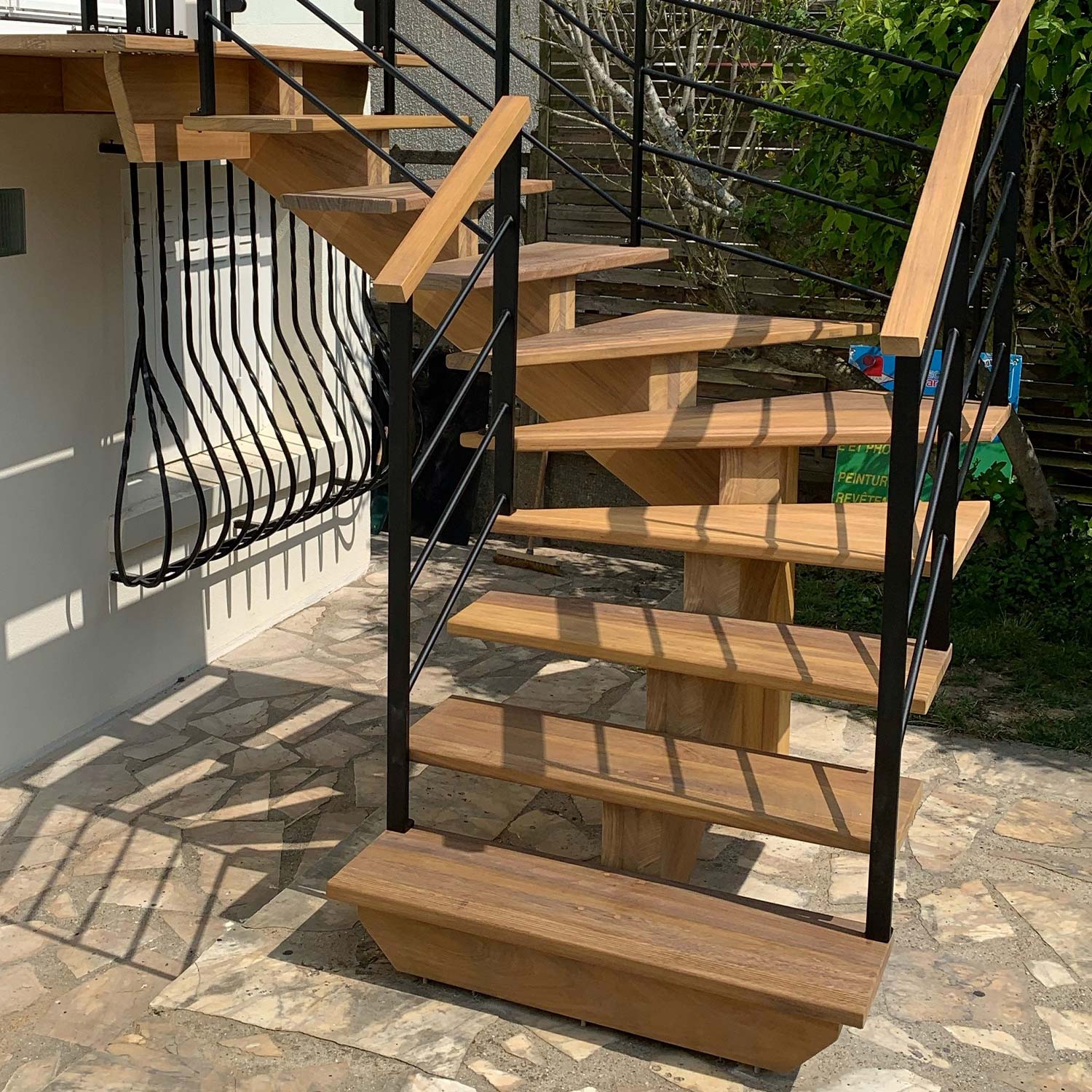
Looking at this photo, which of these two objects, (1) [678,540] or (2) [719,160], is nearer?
(1) [678,540]

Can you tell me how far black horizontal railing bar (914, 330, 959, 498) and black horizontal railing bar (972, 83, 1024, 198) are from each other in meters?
0.39

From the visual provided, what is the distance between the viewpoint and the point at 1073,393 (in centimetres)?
570

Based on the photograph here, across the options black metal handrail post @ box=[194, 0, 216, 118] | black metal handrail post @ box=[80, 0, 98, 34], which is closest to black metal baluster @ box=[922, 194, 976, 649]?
black metal handrail post @ box=[194, 0, 216, 118]

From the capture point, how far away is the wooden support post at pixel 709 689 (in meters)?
2.95

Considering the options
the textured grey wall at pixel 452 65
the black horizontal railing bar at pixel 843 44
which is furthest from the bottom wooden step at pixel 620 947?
the textured grey wall at pixel 452 65

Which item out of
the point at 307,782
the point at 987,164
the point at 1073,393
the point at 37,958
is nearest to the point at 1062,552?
the point at 1073,393

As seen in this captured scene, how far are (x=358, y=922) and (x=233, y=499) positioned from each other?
7.10 ft

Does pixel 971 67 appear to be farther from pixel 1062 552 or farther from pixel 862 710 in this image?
pixel 1062 552

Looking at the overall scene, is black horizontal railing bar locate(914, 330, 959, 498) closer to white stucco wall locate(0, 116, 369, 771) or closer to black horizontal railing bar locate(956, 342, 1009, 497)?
black horizontal railing bar locate(956, 342, 1009, 497)

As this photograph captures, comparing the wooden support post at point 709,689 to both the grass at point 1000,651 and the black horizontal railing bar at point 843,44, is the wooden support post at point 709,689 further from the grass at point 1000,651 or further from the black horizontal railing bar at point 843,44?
the grass at point 1000,651

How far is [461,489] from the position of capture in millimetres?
2936

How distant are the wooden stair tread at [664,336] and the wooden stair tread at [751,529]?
36 cm

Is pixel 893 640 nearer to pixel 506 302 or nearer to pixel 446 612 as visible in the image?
pixel 446 612

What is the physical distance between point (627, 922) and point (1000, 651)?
285cm
